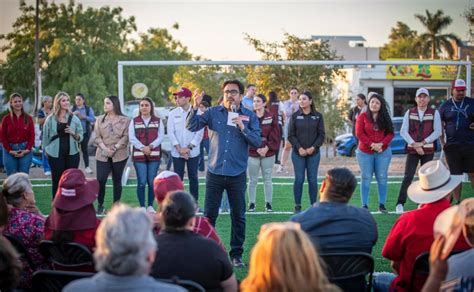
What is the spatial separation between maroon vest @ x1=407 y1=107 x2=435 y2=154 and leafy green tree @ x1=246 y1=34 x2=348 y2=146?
35.1ft

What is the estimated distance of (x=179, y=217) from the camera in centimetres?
437

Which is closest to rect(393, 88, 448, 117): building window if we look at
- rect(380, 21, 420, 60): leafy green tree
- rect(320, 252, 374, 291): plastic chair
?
rect(380, 21, 420, 60): leafy green tree

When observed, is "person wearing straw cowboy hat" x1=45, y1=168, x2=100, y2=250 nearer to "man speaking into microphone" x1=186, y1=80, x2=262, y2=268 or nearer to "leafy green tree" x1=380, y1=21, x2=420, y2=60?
Answer: "man speaking into microphone" x1=186, y1=80, x2=262, y2=268

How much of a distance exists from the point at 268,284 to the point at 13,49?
4405cm

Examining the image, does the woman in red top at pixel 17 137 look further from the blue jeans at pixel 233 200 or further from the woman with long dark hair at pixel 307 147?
the blue jeans at pixel 233 200

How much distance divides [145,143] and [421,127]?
4.42 m

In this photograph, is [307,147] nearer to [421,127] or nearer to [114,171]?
[421,127]

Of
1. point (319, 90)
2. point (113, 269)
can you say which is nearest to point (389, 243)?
point (113, 269)

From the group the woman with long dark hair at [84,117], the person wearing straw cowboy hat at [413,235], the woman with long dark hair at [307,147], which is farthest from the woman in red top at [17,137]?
the person wearing straw cowboy hat at [413,235]

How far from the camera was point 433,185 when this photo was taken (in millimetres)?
5457

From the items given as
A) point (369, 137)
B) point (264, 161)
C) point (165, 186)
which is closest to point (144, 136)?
point (264, 161)

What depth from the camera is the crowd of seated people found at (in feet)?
10.6

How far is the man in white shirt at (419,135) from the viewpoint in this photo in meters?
11.4

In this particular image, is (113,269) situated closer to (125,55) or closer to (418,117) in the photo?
(418,117)
